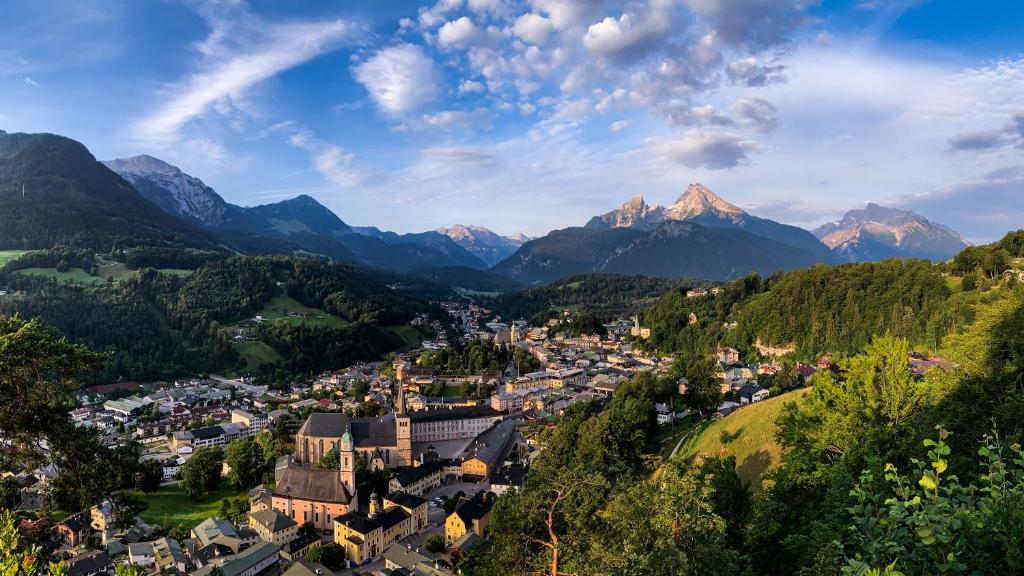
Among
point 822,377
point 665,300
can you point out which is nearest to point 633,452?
point 822,377

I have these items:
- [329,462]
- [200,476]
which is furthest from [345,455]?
[200,476]

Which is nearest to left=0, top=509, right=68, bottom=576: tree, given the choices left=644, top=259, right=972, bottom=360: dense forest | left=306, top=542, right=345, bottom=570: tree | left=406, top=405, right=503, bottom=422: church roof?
left=306, top=542, right=345, bottom=570: tree

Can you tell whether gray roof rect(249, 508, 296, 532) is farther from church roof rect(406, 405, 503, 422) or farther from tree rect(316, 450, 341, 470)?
church roof rect(406, 405, 503, 422)

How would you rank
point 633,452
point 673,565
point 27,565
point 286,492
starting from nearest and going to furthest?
1. point 27,565
2. point 673,565
3. point 633,452
4. point 286,492

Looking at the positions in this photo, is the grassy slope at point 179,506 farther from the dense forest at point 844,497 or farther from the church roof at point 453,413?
the dense forest at point 844,497

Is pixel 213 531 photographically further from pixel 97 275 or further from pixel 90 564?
pixel 97 275

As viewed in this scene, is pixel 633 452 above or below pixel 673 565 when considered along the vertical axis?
below

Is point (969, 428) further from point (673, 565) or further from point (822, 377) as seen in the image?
point (673, 565)

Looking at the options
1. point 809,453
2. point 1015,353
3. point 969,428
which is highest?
point 1015,353
